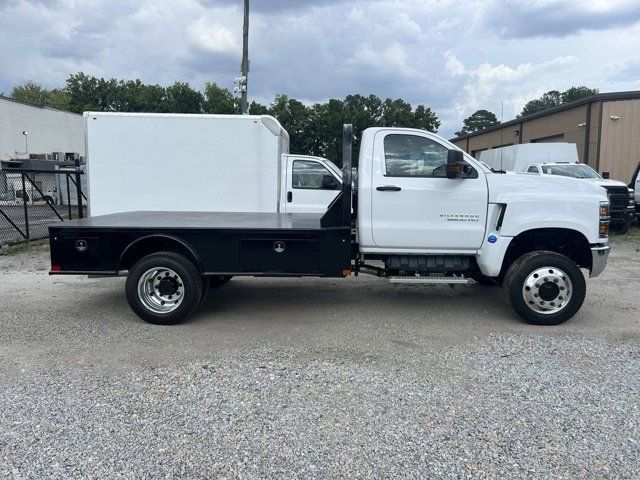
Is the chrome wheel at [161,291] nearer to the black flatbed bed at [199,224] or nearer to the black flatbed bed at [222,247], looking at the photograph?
the black flatbed bed at [222,247]

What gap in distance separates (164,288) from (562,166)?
1325 cm

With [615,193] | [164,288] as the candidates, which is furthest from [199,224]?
[615,193]

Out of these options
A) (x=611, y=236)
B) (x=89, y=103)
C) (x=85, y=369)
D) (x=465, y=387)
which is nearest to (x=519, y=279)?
(x=465, y=387)

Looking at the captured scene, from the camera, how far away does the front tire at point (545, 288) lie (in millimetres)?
5660

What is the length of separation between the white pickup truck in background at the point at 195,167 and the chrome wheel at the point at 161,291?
13.7 ft

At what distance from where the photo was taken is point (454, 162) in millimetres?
5551

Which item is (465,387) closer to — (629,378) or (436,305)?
(629,378)

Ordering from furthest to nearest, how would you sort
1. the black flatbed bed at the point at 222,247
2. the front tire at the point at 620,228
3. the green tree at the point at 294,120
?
the green tree at the point at 294,120 → the front tire at the point at 620,228 → the black flatbed bed at the point at 222,247

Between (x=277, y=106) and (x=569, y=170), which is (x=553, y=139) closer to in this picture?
(x=569, y=170)

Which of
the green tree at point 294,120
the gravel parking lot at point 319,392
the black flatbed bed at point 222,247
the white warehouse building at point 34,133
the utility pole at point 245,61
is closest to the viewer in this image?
the gravel parking lot at point 319,392

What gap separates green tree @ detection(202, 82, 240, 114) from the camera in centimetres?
4934

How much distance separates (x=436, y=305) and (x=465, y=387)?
2651mm

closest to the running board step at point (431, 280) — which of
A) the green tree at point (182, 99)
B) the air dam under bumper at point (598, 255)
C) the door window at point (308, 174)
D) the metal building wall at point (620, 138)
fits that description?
the air dam under bumper at point (598, 255)

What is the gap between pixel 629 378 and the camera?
4320 mm
